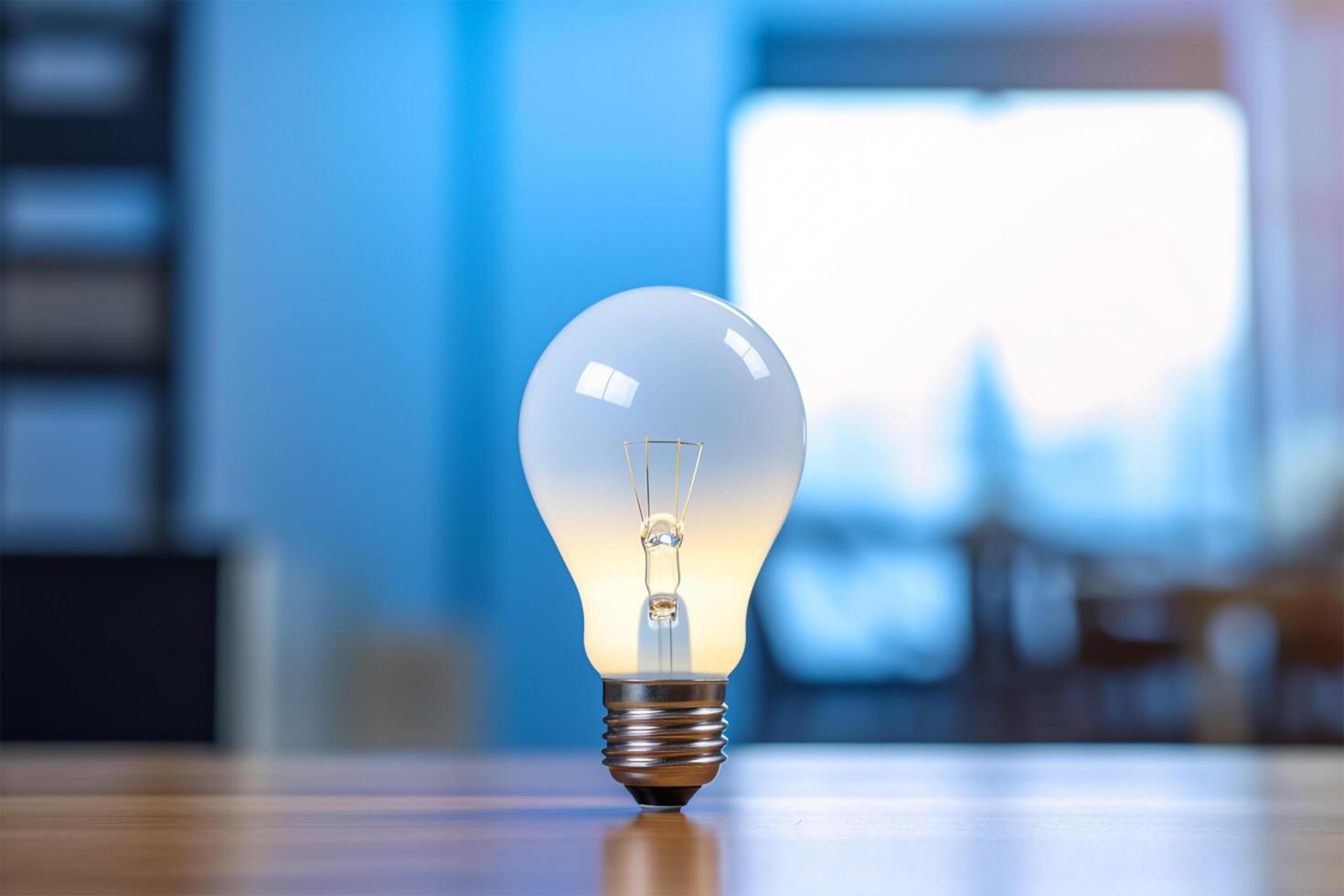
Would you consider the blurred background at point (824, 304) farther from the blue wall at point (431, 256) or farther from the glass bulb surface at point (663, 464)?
the glass bulb surface at point (663, 464)

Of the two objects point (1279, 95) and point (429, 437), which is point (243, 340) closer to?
point (429, 437)

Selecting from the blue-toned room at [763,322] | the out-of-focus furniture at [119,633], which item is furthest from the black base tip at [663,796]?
the blue-toned room at [763,322]

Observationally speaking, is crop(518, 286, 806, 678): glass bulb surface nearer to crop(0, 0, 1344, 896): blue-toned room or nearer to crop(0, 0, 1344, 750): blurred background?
crop(0, 0, 1344, 896): blue-toned room

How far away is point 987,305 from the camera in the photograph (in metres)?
3.98

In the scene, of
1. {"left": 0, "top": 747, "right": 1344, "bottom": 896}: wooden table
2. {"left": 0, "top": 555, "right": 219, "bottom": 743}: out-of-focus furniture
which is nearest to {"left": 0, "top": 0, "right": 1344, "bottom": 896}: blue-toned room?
{"left": 0, "top": 555, "right": 219, "bottom": 743}: out-of-focus furniture

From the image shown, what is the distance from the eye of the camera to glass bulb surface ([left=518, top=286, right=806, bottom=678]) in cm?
66

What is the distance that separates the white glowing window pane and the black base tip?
331 centimetres

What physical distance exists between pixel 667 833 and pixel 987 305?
11.7 feet

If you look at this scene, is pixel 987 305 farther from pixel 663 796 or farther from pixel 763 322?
pixel 663 796

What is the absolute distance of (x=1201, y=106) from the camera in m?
4.11

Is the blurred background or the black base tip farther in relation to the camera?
the blurred background

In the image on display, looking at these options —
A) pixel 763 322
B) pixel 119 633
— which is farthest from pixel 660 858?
pixel 763 322

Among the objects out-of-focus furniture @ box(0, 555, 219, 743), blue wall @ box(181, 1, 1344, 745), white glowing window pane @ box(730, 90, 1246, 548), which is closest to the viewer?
out-of-focus furniture @ box(0, 555, 219, 743)

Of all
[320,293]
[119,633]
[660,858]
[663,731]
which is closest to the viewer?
[660,858]
